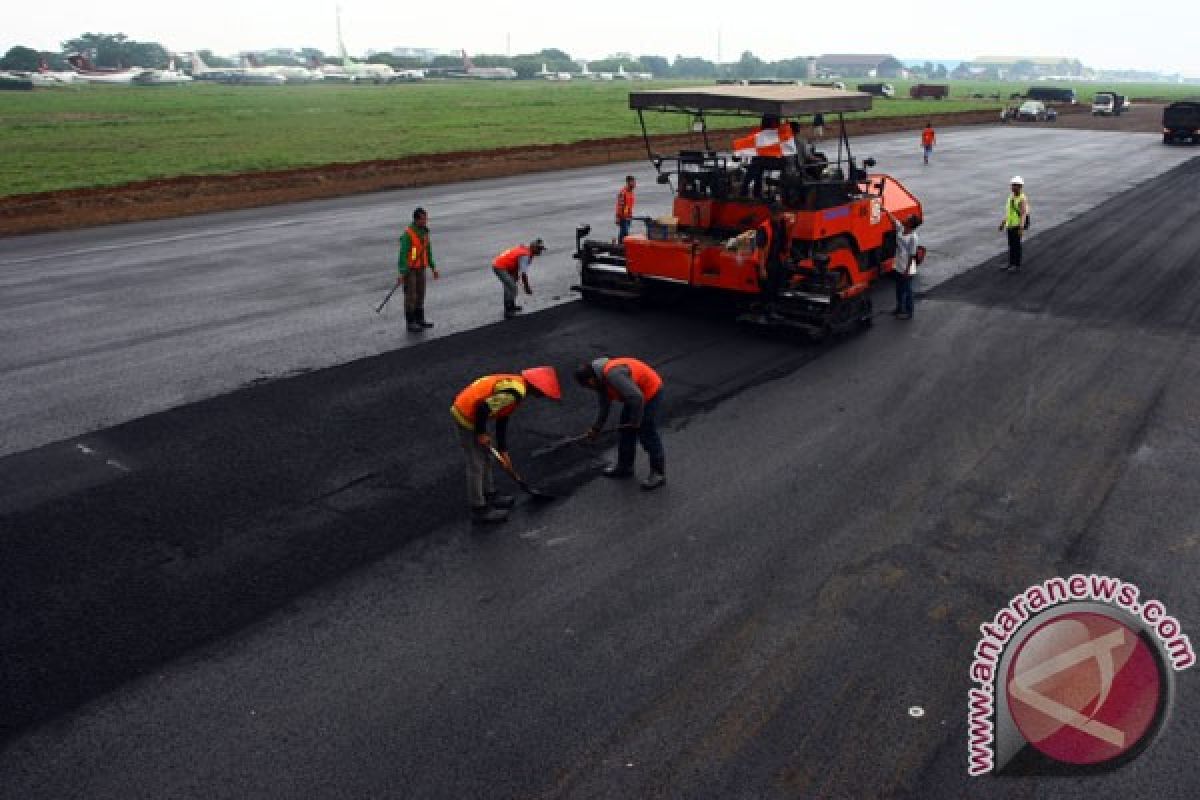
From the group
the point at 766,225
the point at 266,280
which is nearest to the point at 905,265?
the point at 766,225

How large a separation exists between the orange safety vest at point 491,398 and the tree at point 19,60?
173 metres

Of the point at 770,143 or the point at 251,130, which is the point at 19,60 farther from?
the point at 770,143

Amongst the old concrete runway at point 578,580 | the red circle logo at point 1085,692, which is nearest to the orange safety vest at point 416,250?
the old concrete runway at point 578,580

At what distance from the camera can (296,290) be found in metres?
15.4

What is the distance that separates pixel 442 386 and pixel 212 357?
11.0 ft

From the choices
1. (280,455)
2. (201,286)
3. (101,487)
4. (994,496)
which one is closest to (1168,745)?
(994,496)

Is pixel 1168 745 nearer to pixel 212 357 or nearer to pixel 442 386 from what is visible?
pixel 442 386

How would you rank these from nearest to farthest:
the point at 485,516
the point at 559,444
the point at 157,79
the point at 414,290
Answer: the point at 485,516 → the point at 559,444 → the point at 414,290 → the point at 157,79

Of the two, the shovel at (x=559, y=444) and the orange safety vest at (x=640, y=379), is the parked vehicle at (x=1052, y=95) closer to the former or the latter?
the shovel at (x=559, y=444)

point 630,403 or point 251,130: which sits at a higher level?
point 251,130

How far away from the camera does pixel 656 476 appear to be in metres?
8.20

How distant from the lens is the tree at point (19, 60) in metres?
147

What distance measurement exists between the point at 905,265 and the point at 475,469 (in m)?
8.22

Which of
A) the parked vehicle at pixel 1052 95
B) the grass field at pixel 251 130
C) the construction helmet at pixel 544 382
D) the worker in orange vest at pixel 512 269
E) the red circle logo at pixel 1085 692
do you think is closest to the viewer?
the red circle logo at pixel 1085 692
